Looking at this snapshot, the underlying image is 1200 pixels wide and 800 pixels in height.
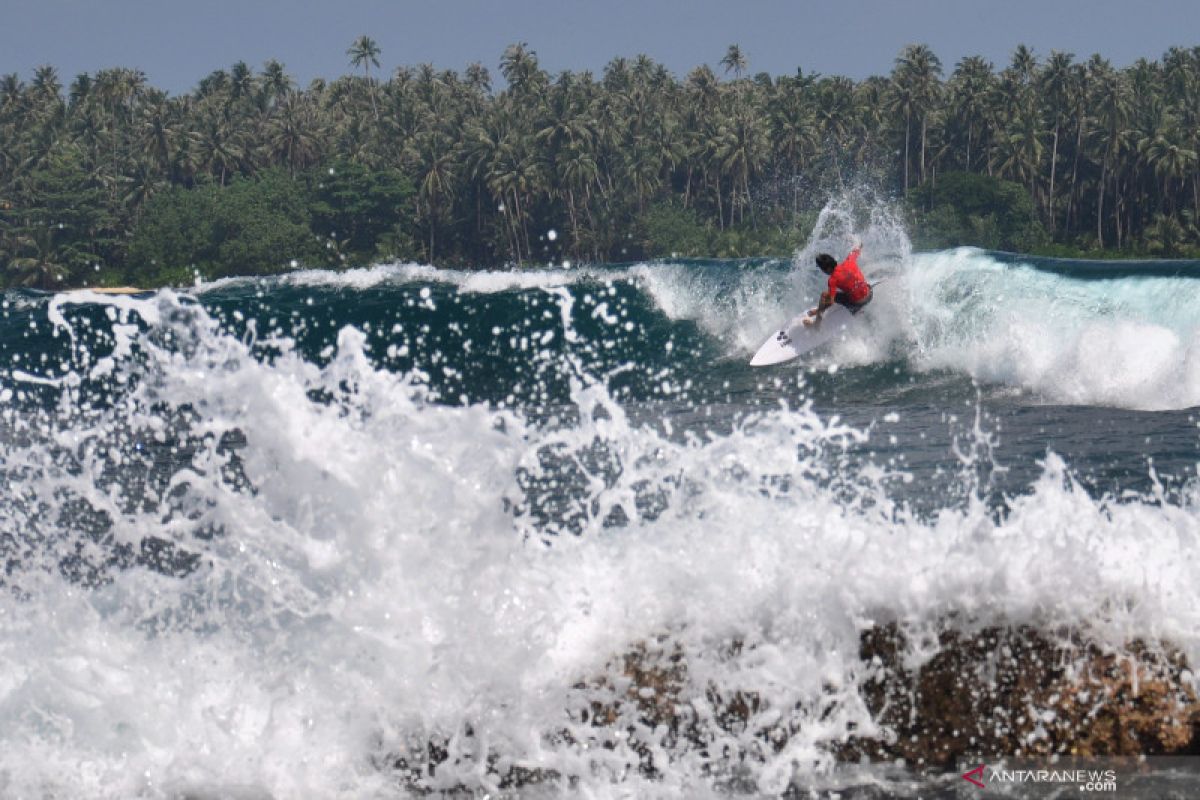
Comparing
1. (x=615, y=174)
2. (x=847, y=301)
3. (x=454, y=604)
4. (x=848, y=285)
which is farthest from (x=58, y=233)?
(x=454, y=604)

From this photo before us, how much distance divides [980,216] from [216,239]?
4899 centimetres

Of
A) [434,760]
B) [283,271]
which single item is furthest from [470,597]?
[283,271]

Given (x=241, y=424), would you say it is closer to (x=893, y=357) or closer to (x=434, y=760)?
(x=434, y=760)

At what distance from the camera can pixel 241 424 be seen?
22.4 feet

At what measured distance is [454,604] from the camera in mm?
6352

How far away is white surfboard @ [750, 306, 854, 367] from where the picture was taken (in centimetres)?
1784

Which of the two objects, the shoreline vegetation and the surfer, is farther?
the shoreline vegetation

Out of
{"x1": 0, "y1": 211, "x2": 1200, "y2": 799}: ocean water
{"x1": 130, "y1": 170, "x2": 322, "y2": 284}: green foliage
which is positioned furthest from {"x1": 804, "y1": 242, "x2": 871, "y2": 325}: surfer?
{"x1": 130, "y1": 170, "x2": 322, "y2": 284}: green foliage

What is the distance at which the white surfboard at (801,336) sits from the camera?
58.5 feet

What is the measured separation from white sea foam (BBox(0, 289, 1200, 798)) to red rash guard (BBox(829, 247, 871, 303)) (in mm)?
9984

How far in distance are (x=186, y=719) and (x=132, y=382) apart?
44.8 ft

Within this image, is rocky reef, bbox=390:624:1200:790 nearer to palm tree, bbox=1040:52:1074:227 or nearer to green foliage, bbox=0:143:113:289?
palm tree, bbox=1040:52:1074:227

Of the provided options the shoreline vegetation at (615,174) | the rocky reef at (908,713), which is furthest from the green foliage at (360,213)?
the rocky reef at (908,713)

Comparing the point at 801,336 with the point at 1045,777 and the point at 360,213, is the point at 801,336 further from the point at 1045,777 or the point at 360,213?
the point at 360,213
